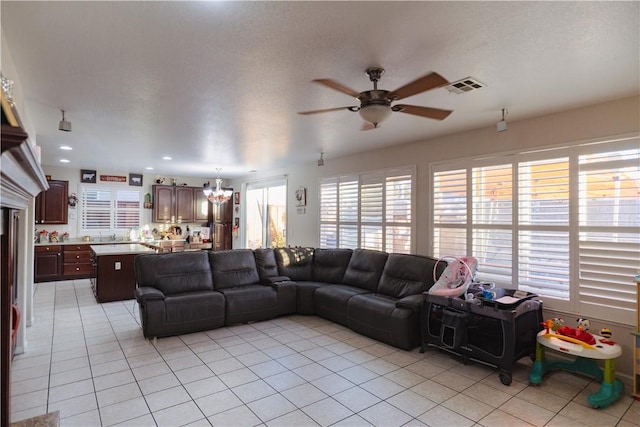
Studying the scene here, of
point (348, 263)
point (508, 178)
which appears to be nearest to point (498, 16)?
point (508, 178)

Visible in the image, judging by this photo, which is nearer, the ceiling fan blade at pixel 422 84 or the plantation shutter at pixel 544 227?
the ceiling fan blade at pixel 422 84

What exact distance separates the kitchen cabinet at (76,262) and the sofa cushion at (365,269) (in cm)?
609

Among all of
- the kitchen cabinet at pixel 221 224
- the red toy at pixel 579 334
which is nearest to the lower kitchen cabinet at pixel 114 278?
the kitchen cabinet at pixel 221 224

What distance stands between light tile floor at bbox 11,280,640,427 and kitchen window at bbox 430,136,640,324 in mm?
891

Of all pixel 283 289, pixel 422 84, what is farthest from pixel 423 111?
pixel 283 289

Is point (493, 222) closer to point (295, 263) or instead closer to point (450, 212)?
point (450, 212)

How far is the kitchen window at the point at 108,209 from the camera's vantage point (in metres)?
8.45

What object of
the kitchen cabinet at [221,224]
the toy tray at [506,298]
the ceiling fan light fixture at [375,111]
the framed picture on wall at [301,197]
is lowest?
the toy tray at [506,298]

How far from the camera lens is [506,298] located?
3492mm

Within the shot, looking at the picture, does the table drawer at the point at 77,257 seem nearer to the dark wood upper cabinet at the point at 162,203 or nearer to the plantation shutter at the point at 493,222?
the dark wood upper cabinet at the point at 162,203

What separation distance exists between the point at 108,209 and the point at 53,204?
1.12m

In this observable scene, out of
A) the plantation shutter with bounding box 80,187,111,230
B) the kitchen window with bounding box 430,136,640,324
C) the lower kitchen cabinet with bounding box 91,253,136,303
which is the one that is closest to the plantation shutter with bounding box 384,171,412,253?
the kitchen window with bounding box 430,136,640,324

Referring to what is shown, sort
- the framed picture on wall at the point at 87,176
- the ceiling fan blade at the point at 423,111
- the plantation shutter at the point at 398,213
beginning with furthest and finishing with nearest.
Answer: the framed picture on wall at the point at 87,176 < the plantation shutter at the point at 398,213 < the ceiling fan blade at the point at 423,111

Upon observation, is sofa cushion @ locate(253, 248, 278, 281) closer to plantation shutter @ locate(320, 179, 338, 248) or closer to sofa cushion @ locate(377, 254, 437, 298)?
plantation shutter @ locate(320, 179, 338, 248)
